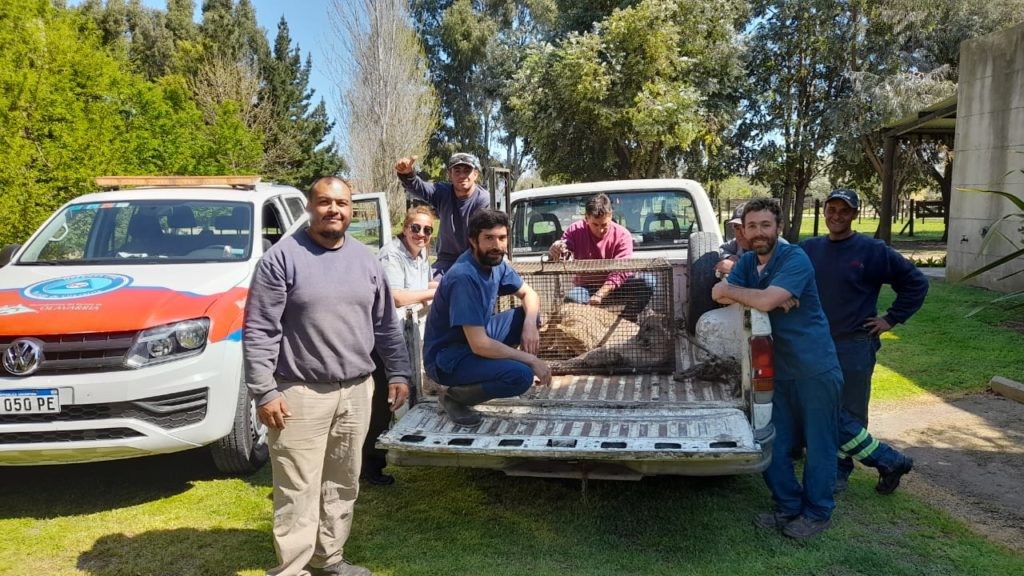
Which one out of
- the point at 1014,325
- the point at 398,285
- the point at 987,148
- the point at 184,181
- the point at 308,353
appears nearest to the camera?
the point at 308,353

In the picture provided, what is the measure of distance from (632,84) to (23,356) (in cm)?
1761

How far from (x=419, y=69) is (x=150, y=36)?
13.5m

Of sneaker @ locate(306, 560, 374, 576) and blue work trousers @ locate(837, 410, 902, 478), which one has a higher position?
blue work trousers @ locate(837, 410, 902, 478)

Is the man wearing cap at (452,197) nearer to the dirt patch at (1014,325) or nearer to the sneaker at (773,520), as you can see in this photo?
the sneaker at (773,520)

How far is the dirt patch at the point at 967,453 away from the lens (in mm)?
4125

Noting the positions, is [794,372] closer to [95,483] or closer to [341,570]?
[341,570]

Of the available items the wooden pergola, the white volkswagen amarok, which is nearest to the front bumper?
the white volkswagen amarok

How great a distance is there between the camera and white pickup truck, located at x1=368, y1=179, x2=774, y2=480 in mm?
3391

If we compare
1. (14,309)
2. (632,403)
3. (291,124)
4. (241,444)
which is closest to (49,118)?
(14,309)

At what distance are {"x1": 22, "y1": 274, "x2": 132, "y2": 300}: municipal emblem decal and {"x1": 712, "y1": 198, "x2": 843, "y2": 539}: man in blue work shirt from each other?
3519 mm

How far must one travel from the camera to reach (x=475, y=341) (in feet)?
12.1

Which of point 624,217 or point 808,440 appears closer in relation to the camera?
point 808,440

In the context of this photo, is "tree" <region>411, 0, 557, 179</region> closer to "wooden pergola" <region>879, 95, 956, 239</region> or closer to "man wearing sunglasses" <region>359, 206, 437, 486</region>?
"wooden pergola" <region>879, 95, 956, 239</region>

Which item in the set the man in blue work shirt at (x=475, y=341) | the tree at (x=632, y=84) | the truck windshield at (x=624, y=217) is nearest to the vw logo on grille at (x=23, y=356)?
the man in blue work shirt at (x=475, y=341)
